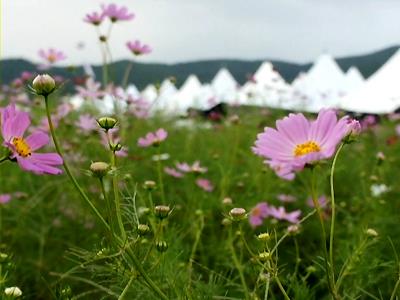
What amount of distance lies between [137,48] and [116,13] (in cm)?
11

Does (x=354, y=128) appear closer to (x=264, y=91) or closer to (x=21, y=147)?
(x=21, y=147)

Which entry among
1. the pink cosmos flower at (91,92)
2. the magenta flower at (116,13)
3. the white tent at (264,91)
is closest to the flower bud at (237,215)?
the magenta flower at (116,13)

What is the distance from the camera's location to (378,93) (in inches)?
262

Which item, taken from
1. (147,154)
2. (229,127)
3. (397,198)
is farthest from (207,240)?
(229,127)

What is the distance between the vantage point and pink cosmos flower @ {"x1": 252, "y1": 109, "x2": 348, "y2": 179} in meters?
0.57

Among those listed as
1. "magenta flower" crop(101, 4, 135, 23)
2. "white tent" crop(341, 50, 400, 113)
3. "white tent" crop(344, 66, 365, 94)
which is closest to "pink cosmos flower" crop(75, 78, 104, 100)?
"magenta flower" crop(101, 4, 135, 23)

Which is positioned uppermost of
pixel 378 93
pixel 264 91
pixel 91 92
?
pixel 91 92

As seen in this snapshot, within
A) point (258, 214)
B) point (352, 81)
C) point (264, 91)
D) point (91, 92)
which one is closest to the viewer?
point (258, 214)

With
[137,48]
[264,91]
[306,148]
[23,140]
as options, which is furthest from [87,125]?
[264,91]

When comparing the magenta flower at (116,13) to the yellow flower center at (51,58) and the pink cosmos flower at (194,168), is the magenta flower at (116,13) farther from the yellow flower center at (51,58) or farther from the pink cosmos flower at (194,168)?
the yellow flower center at (51,58)

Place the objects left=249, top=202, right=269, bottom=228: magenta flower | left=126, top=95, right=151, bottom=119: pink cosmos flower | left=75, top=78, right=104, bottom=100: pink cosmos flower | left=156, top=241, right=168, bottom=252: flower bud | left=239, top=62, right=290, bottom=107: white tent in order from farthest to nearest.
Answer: left=239, top=62, right=290, bottom=107: white tent → left=126, top=95, right=151, bottom=119: pink cosmos flower → left=75, top=78, right=104, bottom=100: pink cosmos flower → left=249, top=202, right=269, bottom=228: magenta flower → left=156, top=241, right=168, bottom=252: flower bud

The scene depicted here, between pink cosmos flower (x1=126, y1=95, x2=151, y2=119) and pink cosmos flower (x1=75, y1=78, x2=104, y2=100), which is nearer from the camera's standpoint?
pink cosmos flower (x1=75, y1=78, x2=104, y2=100)

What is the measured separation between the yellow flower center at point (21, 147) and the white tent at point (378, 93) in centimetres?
553

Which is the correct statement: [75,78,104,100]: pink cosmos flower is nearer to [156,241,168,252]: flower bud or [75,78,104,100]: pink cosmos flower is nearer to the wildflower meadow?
the wildflower meadow
